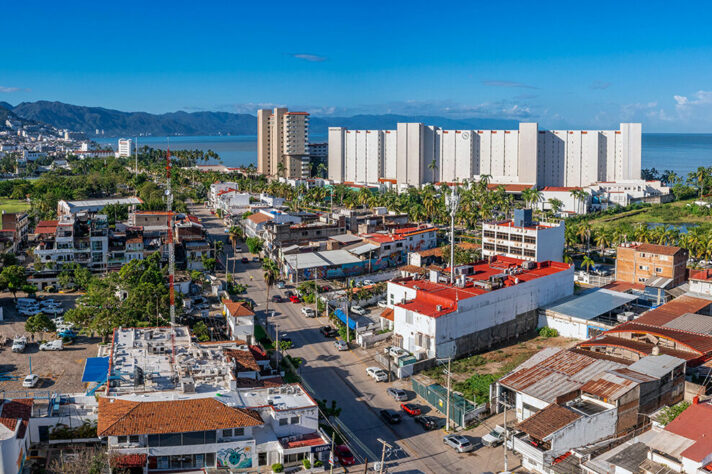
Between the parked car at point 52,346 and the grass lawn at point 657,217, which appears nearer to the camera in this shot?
the parked car at point 52,346

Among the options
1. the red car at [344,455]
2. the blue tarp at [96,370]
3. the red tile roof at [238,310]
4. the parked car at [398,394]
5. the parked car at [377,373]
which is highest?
the red tile roof at [238,310]

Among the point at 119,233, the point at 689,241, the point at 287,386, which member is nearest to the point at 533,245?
the point at 689,241

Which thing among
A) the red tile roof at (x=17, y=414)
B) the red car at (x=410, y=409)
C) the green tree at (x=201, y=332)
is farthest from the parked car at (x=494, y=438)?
the red tile roof at (x=17, y=414)

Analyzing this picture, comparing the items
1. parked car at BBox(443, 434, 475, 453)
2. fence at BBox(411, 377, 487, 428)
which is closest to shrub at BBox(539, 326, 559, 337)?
fence at BBox(411, 377, 487, 428)

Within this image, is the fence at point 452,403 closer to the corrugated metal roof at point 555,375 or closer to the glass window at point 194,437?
the corrugated metal roof at point 555,375

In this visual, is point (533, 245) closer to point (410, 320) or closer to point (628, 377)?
point (410, 320)

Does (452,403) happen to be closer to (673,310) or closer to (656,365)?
(656,365)

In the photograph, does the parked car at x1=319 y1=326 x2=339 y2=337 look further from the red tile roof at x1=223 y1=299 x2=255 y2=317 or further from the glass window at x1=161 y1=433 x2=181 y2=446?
the glass window at x1=161 y1=433 x2=181 y2=446
